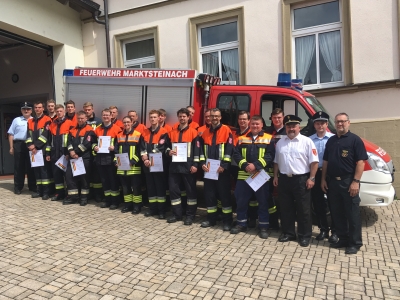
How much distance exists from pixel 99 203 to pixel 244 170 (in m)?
3.30

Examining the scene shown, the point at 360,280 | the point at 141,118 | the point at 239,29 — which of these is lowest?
the point at 360,280

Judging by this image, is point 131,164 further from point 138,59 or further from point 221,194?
point 138,59

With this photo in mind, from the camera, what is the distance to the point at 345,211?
4504 mm

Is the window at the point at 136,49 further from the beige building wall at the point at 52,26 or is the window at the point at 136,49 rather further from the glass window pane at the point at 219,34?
the glass window pane at the point at 219,34

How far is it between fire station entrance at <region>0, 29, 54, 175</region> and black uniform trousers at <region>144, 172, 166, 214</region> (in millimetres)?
7022

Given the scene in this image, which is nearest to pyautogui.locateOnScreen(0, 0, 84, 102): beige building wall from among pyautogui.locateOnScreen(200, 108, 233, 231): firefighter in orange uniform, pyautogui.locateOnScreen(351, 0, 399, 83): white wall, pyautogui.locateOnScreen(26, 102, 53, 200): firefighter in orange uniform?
pyautogui.locateOnScreen(26, 102, 53, 200): firefighter in orange uniform

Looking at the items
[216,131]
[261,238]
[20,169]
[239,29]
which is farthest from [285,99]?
[20,169]

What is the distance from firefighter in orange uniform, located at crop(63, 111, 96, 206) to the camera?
645cm

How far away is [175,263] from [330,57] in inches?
257

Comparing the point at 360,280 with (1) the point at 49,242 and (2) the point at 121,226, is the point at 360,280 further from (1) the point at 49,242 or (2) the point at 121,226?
(1) the point at 49,242

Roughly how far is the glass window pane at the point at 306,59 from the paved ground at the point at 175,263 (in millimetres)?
4089

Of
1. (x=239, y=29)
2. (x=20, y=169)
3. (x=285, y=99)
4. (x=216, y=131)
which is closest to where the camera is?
(x=216, y=131)

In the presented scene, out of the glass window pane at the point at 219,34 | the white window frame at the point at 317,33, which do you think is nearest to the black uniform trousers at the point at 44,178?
the glass window pane at the point at 219,34

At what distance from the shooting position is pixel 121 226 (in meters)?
5.47
